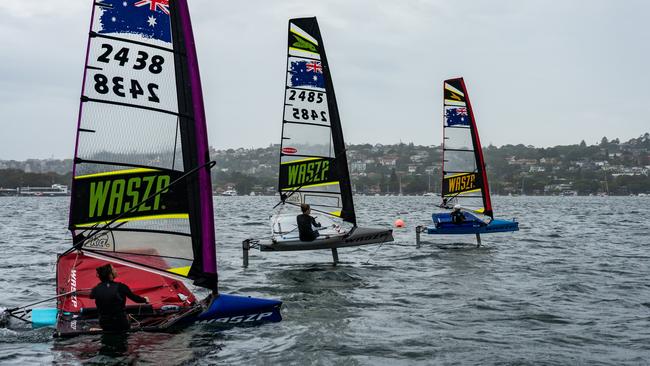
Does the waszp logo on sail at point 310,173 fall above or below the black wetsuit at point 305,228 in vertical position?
above

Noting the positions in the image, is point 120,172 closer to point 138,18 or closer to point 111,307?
point 111,307

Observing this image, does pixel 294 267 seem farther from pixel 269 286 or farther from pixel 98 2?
pixel 98 2

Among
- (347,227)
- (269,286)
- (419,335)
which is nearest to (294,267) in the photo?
(347,227)

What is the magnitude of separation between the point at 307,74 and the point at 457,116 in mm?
8456

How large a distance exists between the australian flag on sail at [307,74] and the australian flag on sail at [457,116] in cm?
797

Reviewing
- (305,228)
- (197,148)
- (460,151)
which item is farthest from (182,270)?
(460,151)

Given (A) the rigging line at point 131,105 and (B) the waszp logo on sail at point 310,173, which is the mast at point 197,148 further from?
(B) the waszp logo on sail at point 310,173

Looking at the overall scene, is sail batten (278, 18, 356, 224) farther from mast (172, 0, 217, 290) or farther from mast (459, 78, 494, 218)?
mast (172, 0, 217, 290)

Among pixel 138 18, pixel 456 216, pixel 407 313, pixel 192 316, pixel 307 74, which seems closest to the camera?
pixel 192 316

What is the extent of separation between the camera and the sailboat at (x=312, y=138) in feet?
62.3

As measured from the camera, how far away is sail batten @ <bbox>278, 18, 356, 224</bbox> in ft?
62.3

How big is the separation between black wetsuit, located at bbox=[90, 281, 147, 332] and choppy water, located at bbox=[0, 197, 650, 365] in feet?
1.03

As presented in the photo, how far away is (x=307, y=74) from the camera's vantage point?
19.0 meters

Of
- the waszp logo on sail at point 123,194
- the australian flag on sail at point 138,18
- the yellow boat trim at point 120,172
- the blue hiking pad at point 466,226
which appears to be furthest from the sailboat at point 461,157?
the australian flag on sail at point 138,18
